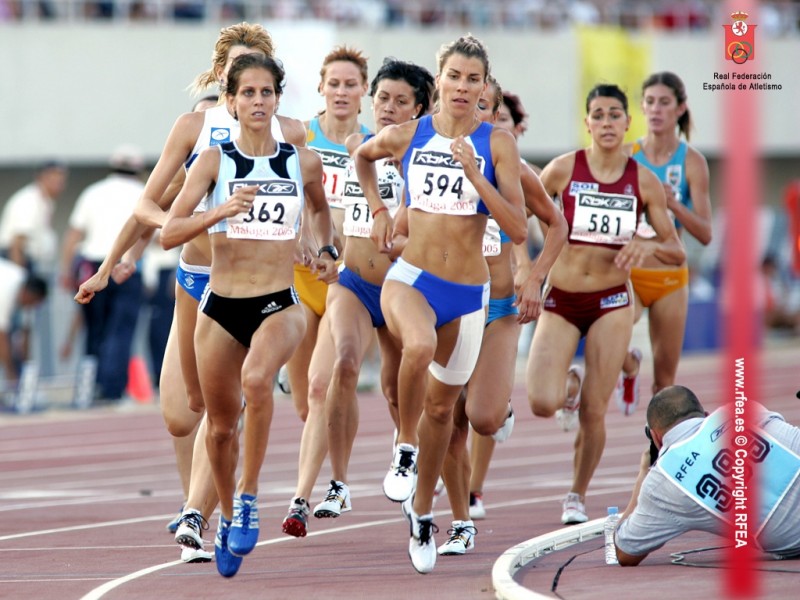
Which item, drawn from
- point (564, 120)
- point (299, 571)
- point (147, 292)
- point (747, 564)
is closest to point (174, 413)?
point (299, 571)

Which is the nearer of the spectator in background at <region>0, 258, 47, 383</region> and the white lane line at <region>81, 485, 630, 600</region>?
the white lane line at <region>81, 485, 630, 600</region>

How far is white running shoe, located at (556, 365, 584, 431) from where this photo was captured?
10148 mm

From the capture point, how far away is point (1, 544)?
28.9 feet

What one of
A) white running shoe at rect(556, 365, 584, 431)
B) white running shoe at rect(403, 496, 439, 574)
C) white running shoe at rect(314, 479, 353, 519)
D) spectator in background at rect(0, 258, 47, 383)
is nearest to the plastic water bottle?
white running shoe at rect(403, 496, 439, 574)

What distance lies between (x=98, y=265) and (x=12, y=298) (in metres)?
1.02

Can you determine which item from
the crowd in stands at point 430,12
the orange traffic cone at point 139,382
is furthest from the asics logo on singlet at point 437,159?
the crowd in stands at point 430,12

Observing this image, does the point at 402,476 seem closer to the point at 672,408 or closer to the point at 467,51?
the point at 672,408

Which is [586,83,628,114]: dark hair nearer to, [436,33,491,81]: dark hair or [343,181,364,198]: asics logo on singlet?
[343,181,364,198]: asics logo on singlet

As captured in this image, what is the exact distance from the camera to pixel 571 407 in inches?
406

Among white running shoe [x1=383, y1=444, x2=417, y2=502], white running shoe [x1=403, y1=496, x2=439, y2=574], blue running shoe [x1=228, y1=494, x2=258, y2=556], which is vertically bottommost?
white running shoe [x1=403, y1=496, x2=439, y2=574]

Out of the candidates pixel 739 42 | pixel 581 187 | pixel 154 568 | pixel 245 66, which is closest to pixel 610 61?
pixel 581 187

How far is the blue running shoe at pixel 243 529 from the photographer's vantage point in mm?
6887

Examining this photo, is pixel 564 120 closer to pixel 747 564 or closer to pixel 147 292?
pixel 147 292

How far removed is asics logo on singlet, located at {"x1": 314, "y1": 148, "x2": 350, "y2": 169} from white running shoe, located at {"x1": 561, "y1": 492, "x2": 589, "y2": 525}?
7.44ft
